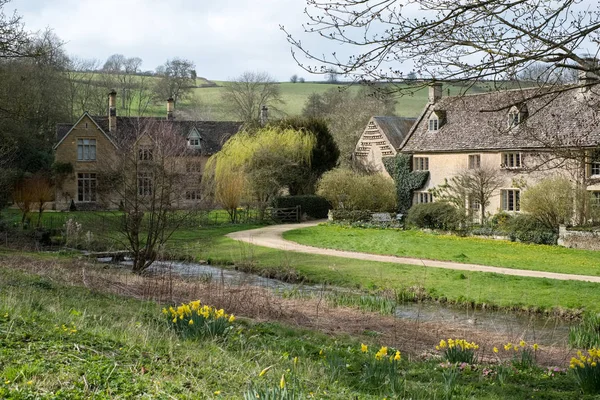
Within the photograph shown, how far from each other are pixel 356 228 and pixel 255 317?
24.0 meters

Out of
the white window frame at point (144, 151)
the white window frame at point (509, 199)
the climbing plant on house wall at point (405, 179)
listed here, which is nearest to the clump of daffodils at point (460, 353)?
the white window frame at point (144, 151)

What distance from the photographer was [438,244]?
27906 millimetres

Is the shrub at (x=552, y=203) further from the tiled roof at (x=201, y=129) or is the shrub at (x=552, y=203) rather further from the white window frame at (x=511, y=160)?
the tiled roof at (x=201, y=129)

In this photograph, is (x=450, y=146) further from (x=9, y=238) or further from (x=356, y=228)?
(x=9, y=238)

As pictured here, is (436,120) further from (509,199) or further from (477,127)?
(509,199)

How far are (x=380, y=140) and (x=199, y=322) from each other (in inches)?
1611

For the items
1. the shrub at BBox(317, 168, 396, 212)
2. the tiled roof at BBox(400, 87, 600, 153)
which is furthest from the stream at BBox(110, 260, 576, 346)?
the shrub at BBox(317, 168, 396, 212)

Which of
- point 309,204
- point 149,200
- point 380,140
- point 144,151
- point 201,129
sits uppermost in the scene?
point 201,129

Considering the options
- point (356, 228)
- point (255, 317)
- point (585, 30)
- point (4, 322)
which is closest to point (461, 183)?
point (356, 228)

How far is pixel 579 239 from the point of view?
26.8 metres

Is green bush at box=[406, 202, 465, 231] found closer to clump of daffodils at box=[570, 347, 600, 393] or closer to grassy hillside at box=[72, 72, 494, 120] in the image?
clump of daffodils at box=[570, 347, 600, 393]

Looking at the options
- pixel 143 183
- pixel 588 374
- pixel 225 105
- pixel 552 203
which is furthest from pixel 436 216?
pixel 225 105

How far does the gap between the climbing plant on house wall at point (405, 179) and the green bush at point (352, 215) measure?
11.8 ft

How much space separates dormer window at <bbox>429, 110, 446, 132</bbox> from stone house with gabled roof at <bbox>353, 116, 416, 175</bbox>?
4.54 metres
